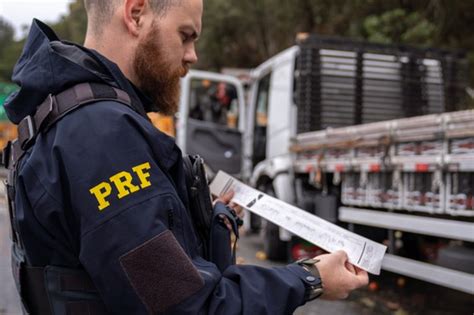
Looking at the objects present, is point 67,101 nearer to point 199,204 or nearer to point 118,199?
point 118,199

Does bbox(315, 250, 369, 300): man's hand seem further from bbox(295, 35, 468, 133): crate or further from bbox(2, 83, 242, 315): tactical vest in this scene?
bbox(295, 35, 468, 133): crate

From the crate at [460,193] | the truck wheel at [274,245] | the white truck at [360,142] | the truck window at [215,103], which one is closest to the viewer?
the crate at [460,193]

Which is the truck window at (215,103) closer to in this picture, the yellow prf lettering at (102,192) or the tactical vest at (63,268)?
the tactical vest at (63,268)

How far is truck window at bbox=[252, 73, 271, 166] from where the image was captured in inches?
300

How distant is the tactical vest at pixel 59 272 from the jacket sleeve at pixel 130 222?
1.9 inches

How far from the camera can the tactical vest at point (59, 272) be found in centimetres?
123

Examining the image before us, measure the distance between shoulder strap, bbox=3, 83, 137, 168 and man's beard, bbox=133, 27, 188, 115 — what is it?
0.11 metres

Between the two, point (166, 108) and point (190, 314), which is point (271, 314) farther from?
point (166, 108)

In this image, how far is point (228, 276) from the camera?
1.30 meters

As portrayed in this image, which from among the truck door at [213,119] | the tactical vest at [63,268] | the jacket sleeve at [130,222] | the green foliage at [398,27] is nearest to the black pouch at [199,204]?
the tactical vest at [63,268]

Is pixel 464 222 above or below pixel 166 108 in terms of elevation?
below

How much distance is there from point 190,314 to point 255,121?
689 centimetres

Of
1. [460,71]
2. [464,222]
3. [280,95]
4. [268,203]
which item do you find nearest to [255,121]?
[280,95]

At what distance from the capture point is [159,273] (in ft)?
3.77
